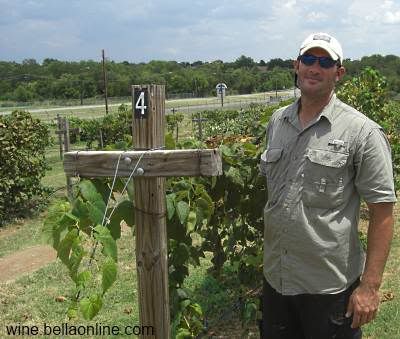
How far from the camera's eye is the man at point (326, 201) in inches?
92.4

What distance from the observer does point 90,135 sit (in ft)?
83.1

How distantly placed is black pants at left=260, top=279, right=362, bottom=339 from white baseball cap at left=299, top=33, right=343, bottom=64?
1.04 metres

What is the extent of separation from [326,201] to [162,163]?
0.73 meters

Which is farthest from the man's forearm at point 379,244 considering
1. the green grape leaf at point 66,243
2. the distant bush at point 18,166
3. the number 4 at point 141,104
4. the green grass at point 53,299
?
the distant bush at point 18,166

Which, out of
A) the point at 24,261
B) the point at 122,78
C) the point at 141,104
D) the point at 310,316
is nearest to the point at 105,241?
the point at 141,104

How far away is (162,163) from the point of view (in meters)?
2.27

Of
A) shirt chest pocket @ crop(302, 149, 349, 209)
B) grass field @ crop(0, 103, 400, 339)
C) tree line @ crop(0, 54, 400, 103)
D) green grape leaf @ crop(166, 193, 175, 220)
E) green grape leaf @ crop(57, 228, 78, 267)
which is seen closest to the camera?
green grape leaf @ crop(57, 228, 78, 267)

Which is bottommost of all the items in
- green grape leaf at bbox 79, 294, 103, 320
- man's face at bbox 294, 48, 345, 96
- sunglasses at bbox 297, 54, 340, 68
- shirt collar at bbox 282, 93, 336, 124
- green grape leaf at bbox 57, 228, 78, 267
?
green grape leaf at bbox 79, 294, 103, 320

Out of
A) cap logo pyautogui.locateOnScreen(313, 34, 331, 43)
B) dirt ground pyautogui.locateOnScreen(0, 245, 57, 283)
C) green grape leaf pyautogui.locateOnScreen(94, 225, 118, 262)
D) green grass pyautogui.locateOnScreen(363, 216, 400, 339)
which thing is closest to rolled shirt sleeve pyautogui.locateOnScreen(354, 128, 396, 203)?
cap logo pyautogui.locateOnScreen(313, 34, 331, 43)

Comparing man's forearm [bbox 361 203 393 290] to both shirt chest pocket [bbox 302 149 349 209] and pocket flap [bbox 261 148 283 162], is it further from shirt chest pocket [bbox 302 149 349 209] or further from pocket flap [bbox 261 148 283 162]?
pocket flap [bbox 261 148 283 162]

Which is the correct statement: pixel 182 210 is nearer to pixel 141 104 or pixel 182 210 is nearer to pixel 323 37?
pixel 141 104

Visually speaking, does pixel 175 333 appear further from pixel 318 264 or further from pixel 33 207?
pixel 33 207

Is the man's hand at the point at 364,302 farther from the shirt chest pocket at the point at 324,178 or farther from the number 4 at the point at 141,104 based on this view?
the number 4 at the point at 141,104

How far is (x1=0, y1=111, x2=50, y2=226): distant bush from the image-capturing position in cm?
974
